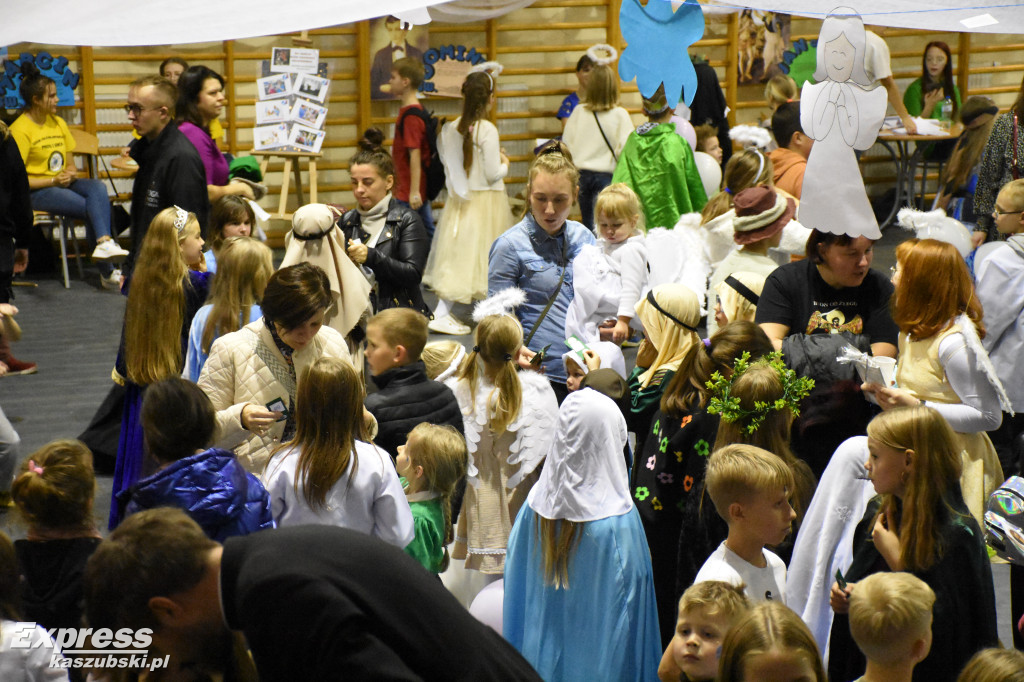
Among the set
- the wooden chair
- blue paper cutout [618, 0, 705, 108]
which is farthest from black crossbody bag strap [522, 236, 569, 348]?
the wooden chair

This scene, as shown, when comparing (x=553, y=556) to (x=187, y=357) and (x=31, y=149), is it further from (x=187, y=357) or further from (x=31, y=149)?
(x=31, y=149)

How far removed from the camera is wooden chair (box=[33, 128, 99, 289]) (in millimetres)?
8867

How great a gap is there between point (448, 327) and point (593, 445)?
498cm

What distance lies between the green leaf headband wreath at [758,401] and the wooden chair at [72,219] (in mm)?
7001

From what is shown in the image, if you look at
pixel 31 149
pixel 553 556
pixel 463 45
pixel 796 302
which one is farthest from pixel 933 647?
pixel 463 45

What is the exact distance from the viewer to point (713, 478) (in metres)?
2.79

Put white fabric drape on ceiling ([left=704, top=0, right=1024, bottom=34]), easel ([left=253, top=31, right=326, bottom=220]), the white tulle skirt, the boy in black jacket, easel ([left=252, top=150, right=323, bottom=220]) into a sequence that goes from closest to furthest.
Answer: white fabric drape on ceiling ([left=704, top=0, right=1024, bottom=34])
the boy in black jacket
the white tulle skirt
easel ([left=253, top=31, right=326, bottom=220])
easel ([left=252, top=150, right=323, bottom=220])

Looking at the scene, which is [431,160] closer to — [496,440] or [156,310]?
[156,310]

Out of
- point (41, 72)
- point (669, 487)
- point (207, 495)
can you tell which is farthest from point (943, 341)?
point (41, 72)

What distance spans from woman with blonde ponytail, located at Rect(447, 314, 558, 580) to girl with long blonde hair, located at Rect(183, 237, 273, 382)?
91 centimetres

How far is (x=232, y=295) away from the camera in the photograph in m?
4.00

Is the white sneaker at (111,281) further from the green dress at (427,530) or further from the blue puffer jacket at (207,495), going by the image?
the blue puffer jacket at (207,495)

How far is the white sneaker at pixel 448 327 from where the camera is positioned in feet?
26.0

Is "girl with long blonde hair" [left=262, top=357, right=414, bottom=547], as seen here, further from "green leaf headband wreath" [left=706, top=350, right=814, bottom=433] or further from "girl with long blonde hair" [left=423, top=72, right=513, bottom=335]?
"girl with long blonde hair" [left=423, top=72, right=513, bottom=335]
